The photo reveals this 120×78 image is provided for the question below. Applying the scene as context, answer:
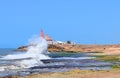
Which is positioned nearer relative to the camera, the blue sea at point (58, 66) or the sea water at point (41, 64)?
the blue sea at point (58, 66)

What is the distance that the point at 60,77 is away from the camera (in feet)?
109

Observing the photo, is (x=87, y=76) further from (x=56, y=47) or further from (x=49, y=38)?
(x=49, y=38)

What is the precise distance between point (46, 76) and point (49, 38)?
134 metres

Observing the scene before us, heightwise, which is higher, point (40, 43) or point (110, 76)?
point (40, 43)

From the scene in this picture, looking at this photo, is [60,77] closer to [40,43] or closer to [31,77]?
[31,77]

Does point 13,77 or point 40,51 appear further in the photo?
point 40,51

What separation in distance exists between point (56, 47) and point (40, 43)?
1862 inches

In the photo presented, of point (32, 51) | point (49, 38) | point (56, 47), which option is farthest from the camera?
point (49, 38)

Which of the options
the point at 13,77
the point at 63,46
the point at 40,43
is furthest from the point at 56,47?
the point at 13,77

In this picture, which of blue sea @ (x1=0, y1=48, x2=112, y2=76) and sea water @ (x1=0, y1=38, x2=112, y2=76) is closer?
blue sea @ (x1=0, y1=48, x2=112, y2=76)

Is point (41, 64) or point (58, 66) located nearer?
point (58, 66)

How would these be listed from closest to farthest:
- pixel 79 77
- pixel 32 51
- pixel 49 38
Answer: pixel 79 77
pixel 32 51
pixel 49 38

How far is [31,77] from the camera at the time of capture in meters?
33.7

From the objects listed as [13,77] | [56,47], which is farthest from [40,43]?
[13,77]
